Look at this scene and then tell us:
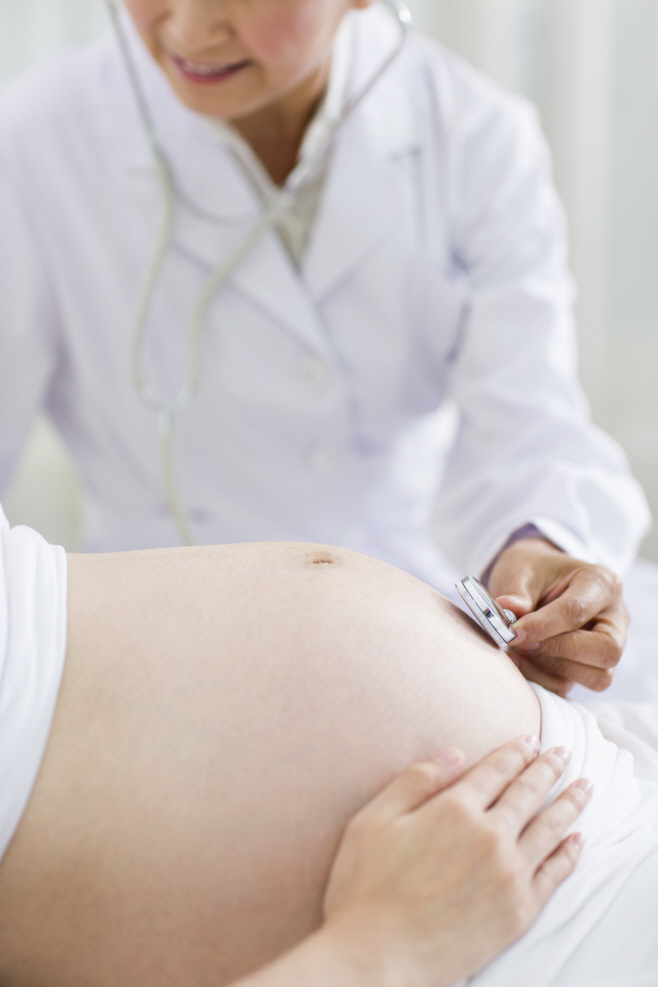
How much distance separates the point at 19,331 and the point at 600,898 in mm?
902

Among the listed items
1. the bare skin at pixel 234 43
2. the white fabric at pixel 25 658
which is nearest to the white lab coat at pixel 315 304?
the bare skin at pixel 234 43

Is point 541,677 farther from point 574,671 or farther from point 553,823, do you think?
point 553,823

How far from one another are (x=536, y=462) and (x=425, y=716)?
1.68ft

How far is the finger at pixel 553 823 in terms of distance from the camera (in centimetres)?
58

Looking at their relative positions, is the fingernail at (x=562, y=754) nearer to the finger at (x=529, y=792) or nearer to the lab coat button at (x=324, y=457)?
the finger at (x=529, y=792)

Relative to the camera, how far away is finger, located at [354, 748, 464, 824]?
1.85 ft

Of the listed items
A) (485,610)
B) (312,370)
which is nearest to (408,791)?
(485,610)

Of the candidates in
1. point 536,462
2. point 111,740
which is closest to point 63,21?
point 536,462

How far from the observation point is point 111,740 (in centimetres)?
59

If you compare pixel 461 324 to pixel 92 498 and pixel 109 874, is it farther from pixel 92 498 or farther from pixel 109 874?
pixel 109 874

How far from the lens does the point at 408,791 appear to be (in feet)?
1.88

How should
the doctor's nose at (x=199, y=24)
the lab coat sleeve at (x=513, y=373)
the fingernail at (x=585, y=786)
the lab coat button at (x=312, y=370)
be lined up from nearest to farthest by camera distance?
the fingernail at (x=585, y=786) < the doctor's nose at (x=199, y=24) < the lab coat sleeve at (x=513, y=373) < the lab coat button at (x=312, y=370)

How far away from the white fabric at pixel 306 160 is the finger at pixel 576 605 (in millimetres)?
542

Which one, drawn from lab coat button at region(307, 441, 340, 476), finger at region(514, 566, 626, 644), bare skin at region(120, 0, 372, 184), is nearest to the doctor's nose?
bare skin at region(120, 0, 372, 184)
